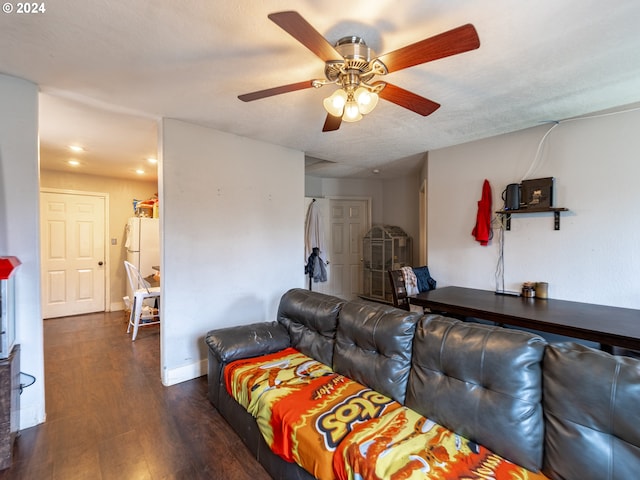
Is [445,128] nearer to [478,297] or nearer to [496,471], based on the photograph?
[478,297]

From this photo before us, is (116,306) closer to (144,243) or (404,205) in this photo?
(144,243)

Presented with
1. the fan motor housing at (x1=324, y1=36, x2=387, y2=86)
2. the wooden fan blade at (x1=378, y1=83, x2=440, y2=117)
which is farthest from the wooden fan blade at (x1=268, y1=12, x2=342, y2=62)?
the wooden fan blade at (x1=378, y1=83, x2=440, y2=117)

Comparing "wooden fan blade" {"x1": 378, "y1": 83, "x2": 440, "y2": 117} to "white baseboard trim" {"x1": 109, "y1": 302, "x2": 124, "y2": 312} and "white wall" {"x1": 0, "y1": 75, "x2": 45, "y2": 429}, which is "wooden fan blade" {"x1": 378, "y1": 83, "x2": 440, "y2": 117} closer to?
"white wall" {"x1": 0, "y1": 75, "x2": 45, "y2": 429}

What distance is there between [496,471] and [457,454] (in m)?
0.14

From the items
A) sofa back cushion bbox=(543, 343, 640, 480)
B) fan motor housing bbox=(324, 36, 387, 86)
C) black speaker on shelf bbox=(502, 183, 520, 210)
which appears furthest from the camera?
black speaker on shelf bbox=(502, 183, 520, 210)

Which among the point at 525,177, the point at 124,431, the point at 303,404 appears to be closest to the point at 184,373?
the point at 124,431

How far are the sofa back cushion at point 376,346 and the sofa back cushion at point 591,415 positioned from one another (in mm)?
645

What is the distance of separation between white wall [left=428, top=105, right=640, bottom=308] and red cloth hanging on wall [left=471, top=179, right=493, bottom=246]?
71mm

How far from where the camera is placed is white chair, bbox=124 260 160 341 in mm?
3762

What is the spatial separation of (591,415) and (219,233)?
2.87 m

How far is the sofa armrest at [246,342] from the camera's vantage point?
2.14 metres

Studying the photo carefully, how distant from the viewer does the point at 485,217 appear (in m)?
3.14

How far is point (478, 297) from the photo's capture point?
A: 276cm

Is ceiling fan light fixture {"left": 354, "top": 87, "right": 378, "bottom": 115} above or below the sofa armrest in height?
above
